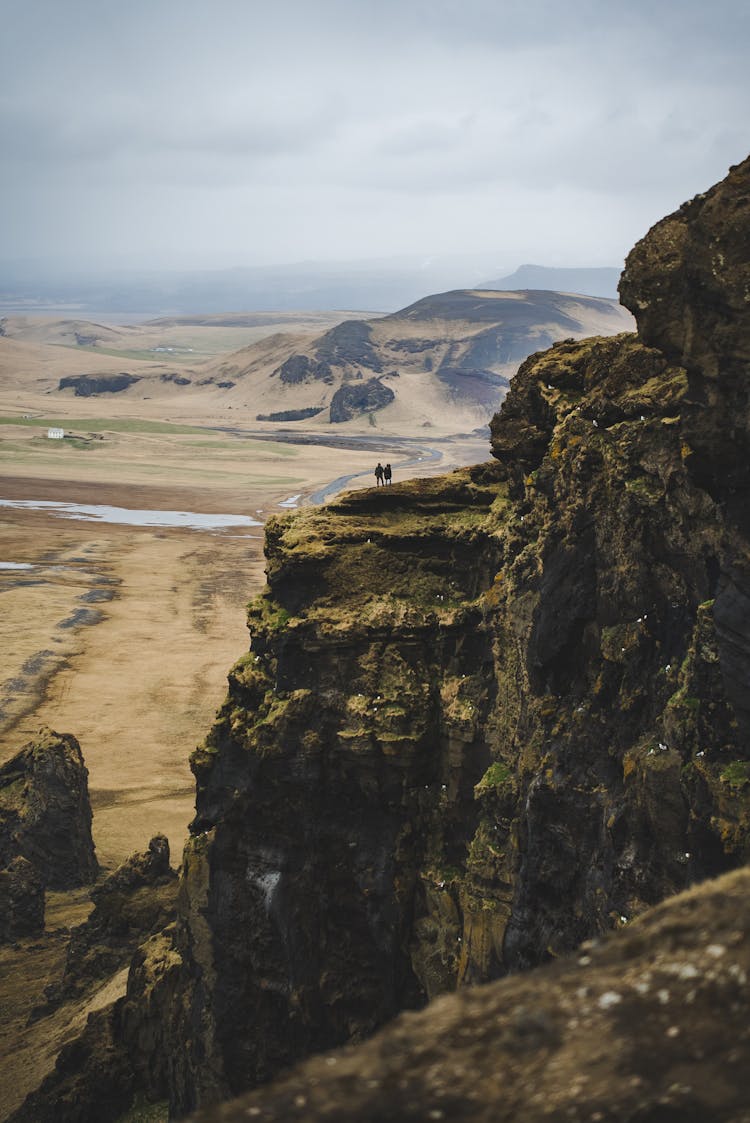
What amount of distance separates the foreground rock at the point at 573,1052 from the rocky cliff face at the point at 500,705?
5060 millimetres

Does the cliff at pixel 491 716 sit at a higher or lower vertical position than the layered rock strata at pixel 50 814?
higher

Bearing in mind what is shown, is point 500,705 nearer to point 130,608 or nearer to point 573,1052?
point 573,1052

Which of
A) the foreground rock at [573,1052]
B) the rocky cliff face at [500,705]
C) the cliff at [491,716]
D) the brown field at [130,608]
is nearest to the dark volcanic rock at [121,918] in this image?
the cliff at [491,716]

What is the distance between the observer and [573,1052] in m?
6.87

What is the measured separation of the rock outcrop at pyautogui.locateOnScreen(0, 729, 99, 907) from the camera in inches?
1395

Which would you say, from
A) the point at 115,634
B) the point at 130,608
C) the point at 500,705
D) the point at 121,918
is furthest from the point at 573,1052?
the point at 130,608

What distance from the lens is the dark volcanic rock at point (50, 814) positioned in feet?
116

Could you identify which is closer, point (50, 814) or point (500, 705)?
point (500, 705)

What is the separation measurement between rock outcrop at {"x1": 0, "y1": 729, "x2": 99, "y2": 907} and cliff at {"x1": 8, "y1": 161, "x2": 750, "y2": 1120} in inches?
418

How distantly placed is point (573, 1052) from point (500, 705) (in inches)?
503

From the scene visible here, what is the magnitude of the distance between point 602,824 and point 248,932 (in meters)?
9.67

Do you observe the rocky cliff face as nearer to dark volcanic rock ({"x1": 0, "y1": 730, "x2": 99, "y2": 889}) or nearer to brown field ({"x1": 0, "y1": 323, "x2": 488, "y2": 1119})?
brown field ({"x1": 0, "y1": 323, "x2": 488, "y2": 1119})

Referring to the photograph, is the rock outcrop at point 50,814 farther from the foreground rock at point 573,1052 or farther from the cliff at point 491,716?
the foreground rock at point 573,1052

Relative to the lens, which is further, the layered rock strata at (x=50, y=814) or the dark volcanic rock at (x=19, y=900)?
the layered rock strata at (x=50, y=814)
